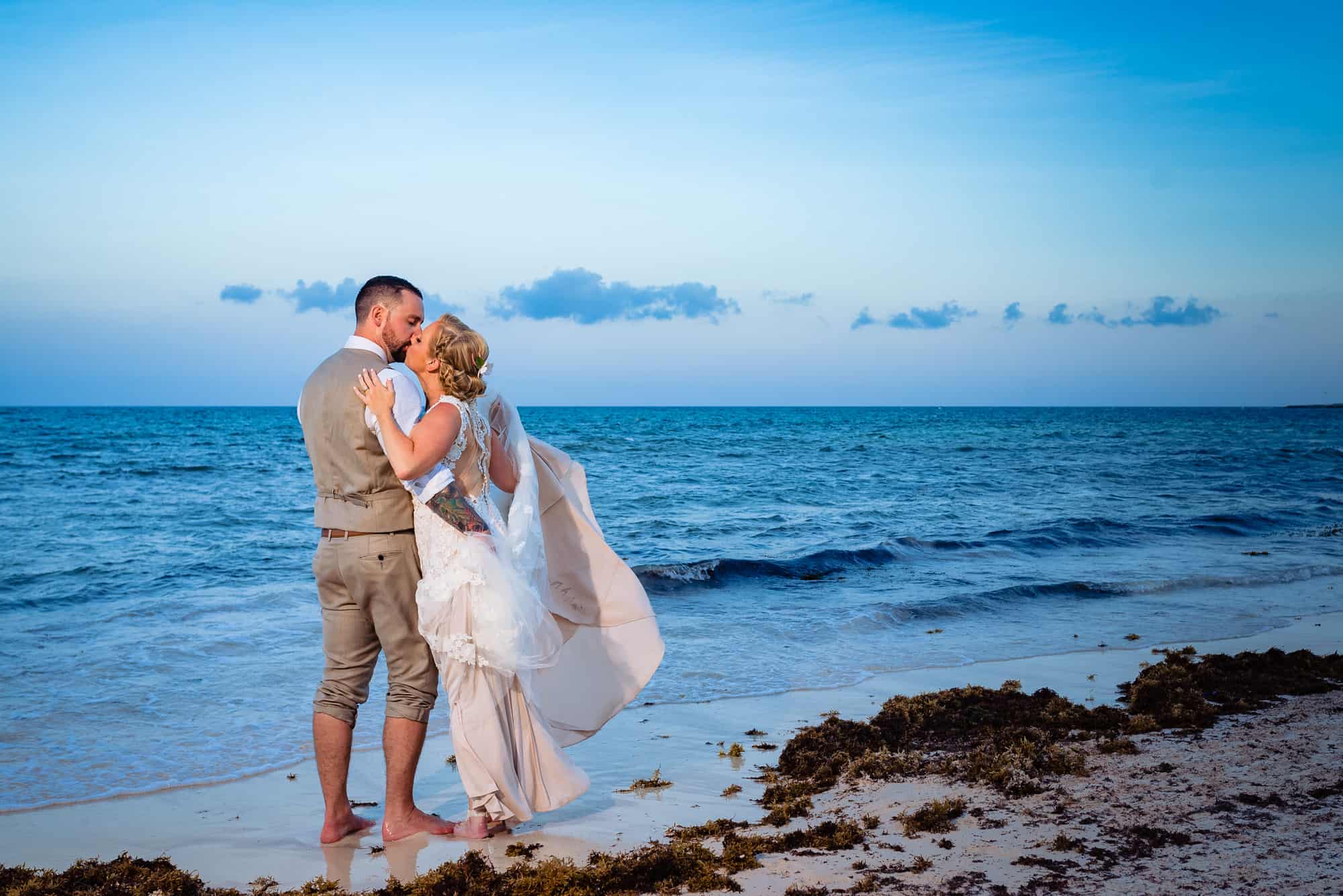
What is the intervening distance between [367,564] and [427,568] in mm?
237

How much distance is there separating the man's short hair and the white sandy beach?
7.38 feet

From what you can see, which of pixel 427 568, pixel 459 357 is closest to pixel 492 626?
pixel 427 568

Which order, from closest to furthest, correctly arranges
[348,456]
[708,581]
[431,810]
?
[348,456]
[431,810]
[708,581]

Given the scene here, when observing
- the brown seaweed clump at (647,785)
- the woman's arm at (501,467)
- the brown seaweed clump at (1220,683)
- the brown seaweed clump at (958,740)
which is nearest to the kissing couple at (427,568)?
the woman's arm at (501,467)

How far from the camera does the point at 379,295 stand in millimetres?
3916

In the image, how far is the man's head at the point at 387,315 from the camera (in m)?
3.91

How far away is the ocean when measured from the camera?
609 cm

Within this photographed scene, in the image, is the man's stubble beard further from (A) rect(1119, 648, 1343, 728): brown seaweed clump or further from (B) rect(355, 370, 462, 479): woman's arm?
(A) rect(1119, 648, 1343, 728): brown seaweed clump

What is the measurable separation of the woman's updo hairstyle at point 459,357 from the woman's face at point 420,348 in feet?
0.08

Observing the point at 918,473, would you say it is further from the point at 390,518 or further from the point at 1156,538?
the point at 390,518

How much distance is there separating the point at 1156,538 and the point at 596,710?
42.6ft

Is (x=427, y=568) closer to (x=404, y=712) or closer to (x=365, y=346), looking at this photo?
(x=404, y=712)

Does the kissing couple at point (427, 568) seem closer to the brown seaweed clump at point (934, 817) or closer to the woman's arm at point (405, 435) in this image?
the woman's arm at point (405, 435)

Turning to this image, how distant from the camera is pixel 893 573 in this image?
472 inches
